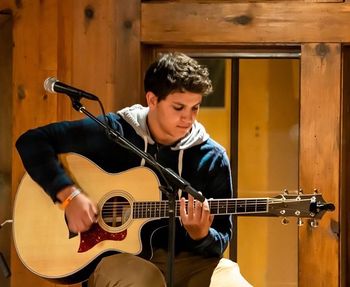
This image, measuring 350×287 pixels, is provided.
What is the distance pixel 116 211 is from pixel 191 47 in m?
1.00

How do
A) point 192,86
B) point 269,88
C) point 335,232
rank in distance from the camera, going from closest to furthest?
point 192,86, point 335,232, point 269,88

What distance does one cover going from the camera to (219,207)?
255cm

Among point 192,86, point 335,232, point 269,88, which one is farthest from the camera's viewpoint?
point 269,88

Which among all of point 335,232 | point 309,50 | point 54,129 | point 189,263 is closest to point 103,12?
point 54,129

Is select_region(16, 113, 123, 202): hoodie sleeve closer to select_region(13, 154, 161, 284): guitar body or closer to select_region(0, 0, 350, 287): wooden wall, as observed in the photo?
select_region(13, 154, 161, 284): guitar body

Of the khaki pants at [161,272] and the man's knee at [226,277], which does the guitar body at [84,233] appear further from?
the man's knee at [226,277]

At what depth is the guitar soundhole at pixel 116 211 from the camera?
256 cm

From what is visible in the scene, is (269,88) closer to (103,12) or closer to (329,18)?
(329,18)

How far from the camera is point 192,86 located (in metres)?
2.59

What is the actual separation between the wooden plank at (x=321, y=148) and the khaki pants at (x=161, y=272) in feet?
1.86

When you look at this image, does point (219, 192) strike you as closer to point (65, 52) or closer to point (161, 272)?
point (161, 272)

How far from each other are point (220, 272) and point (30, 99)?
1.24 meters

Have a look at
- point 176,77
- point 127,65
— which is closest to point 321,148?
point 176,77

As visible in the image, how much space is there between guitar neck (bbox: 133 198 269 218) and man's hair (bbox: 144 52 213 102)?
0.41 meters
